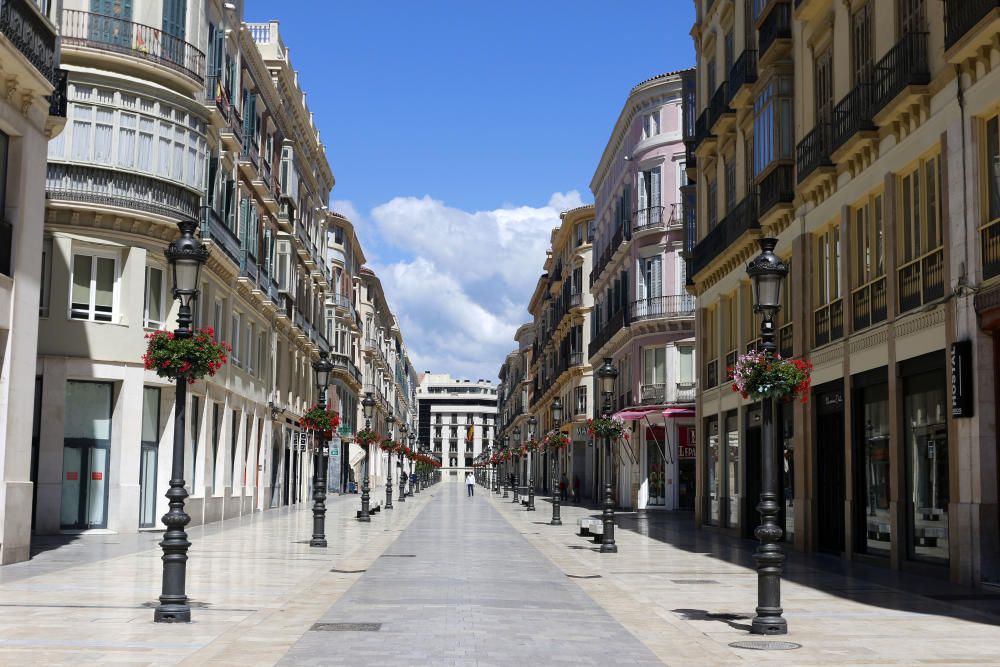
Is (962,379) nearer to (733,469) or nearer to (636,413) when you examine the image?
(733,469)

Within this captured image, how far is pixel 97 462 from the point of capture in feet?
104

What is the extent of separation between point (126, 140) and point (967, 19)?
2213cm

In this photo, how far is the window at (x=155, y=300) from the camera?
33000mm

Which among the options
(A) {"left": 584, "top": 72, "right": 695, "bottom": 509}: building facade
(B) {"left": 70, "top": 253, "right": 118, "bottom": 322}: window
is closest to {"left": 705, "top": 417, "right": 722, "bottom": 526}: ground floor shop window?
(A) {"left": 584, "top": 72, "right": 695, "bottom": 509}: building facade

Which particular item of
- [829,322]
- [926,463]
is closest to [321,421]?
[829,322]

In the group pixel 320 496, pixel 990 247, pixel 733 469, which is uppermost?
pixel 990 247

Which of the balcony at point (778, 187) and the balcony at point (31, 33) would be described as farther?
the balcony at point (778, 187)

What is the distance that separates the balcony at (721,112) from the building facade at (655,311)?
14828mm

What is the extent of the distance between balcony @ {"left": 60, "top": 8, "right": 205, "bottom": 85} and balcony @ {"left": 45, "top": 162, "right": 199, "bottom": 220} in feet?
10.6

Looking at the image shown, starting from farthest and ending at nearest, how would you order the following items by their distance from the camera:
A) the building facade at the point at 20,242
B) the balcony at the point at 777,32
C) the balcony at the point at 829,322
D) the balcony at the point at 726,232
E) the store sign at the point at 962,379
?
the balcony at the point at 726,232 → the balcony at the point at 777,32 → the balcony at the point at 829,322 → the building facade at the point at 20,242 → the store sign at the point at 962,379

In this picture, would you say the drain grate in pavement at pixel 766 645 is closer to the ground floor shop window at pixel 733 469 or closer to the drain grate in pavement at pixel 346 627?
the drain grate in pavement at pixel 346 627

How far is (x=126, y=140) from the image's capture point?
106 feet

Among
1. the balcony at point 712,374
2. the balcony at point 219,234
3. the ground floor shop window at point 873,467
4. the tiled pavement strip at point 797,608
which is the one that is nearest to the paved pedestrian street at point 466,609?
the tiled pavement strip at point 797,608

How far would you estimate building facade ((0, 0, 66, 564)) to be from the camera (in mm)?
20672
